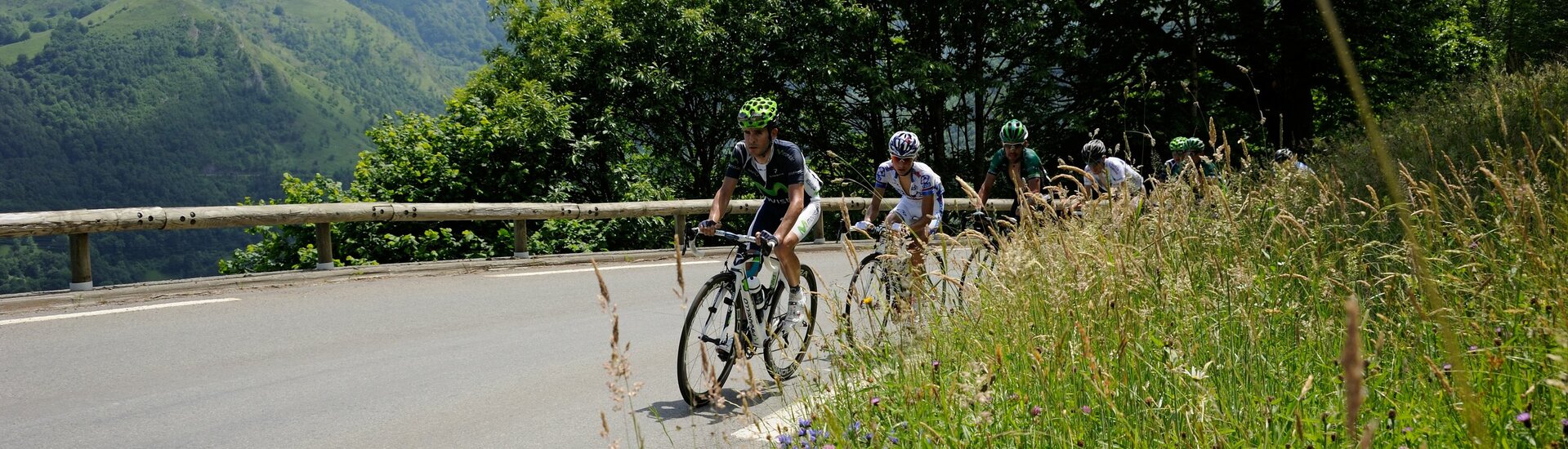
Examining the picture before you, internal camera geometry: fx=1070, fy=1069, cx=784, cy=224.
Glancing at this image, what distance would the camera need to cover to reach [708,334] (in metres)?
6.07

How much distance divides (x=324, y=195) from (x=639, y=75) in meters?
8.61

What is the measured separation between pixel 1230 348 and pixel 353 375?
5189 mm

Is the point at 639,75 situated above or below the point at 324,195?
above

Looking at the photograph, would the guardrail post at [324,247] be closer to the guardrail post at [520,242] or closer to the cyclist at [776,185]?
the guardrail post at [520,242]

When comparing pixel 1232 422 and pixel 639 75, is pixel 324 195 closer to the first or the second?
pixel 639 75

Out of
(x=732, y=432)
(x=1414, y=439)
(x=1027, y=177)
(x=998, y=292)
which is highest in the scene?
(x=1027, y=177)

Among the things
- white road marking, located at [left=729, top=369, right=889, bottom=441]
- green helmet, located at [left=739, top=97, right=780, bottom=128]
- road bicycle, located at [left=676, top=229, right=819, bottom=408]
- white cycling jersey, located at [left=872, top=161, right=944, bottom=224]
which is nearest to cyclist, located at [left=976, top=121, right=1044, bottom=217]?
white cycling jersey, located at [left=872, top=161, right=944, bottom=224]

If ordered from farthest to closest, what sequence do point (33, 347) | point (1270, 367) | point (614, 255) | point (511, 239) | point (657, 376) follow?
point (511, 239)
point (614, 255)
point (33, 347)
point (657, 376)
point (1270, 367)

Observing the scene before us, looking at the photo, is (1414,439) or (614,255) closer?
(1414,439)

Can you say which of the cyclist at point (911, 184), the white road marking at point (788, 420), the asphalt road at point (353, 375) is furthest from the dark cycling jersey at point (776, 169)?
the white road marking at point (788, 420)

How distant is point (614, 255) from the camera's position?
14.7 m

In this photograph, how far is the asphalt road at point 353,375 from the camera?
209 inches

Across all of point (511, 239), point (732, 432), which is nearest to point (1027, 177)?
point (732, 432)

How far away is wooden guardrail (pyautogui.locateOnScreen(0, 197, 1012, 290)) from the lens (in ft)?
31.8
